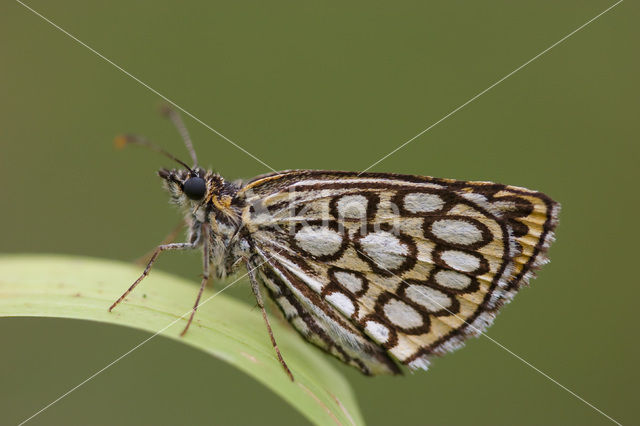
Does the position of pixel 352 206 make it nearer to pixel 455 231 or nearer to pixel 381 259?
pixel 381 259

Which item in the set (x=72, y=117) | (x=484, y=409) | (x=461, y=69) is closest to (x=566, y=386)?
(x=484, y=409)

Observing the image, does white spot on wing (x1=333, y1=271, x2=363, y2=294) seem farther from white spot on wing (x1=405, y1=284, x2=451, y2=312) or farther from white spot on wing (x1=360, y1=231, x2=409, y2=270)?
white spot on wing (x1=405, y1=284, x2=451, y2=312)

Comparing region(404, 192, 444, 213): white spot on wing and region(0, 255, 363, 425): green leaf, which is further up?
region(404, 192, 444, 213): white spot on wing

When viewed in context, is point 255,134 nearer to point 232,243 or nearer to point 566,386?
point 232,243

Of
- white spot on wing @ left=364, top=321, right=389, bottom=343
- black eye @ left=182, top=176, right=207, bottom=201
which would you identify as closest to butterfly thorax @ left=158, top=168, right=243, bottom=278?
black eye @ left=182, top=176, right=207, bottom=201

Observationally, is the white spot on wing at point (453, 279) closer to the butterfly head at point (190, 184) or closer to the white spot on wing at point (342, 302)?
the white spot on wing at point (342, 302)

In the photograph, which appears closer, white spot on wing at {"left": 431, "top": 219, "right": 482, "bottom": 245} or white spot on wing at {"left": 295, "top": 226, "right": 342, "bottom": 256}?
white spot on wing at {"left": 431, "top": 219, "right": 482, "bottom": 245}

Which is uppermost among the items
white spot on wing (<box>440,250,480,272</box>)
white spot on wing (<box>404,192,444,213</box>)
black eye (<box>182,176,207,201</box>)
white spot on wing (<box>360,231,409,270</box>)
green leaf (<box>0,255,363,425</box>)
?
white spot on wing (<box>404,192,444,213</box>)
